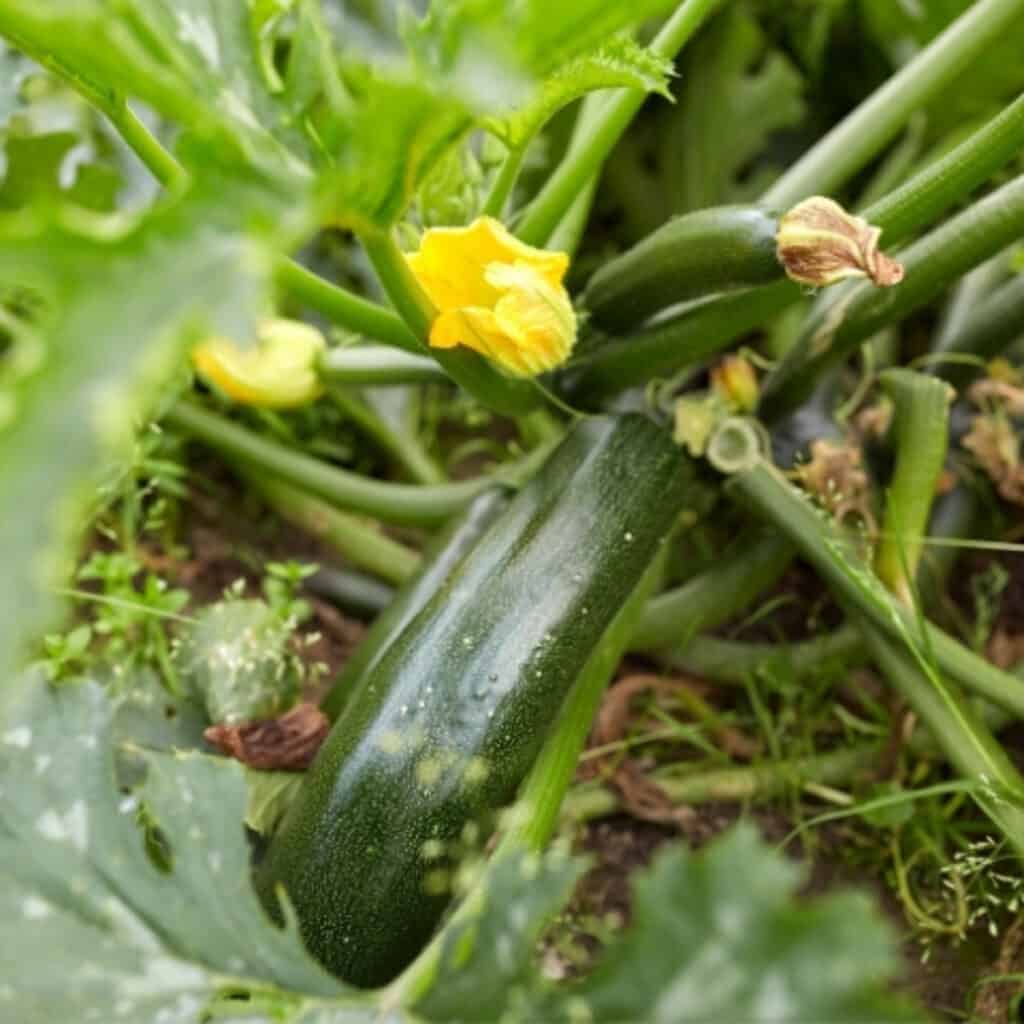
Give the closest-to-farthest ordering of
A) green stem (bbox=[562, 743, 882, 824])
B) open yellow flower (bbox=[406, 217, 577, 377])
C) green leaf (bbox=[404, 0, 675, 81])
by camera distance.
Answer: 1. green leaf (bbox=[404, 0, 675, 81])
2. open yellow flower (bbox=[406, 217, 577, 377])
3. green stem (bbox=[562, 743, 882, 824])

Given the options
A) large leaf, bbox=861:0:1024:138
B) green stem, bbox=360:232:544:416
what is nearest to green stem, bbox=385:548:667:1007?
green stem, bbox=360:232:544:416

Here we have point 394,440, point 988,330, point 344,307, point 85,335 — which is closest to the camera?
point 85,335

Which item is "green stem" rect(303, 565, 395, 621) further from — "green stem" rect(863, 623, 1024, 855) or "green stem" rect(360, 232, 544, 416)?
"green stem" rect(863, 623, 1024, 855)

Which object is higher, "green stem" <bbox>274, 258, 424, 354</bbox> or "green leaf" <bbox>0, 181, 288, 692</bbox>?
"green leaf" <bbox>0, 181, 288, 692</bbox>

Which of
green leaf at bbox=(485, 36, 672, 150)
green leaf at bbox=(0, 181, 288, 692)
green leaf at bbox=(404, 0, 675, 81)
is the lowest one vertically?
green leaf at bbox=(485, 36, 672, 150)

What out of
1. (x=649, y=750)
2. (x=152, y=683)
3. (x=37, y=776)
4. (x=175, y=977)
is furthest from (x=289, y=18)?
(x=175, y=977)

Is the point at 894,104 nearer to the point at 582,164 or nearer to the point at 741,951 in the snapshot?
the point at 582,164

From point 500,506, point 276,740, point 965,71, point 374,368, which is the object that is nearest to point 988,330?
point 965,71

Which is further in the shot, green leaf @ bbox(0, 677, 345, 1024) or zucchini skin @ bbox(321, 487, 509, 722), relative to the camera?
zucchini skin @ bbox(321, 487, 509, 722)
